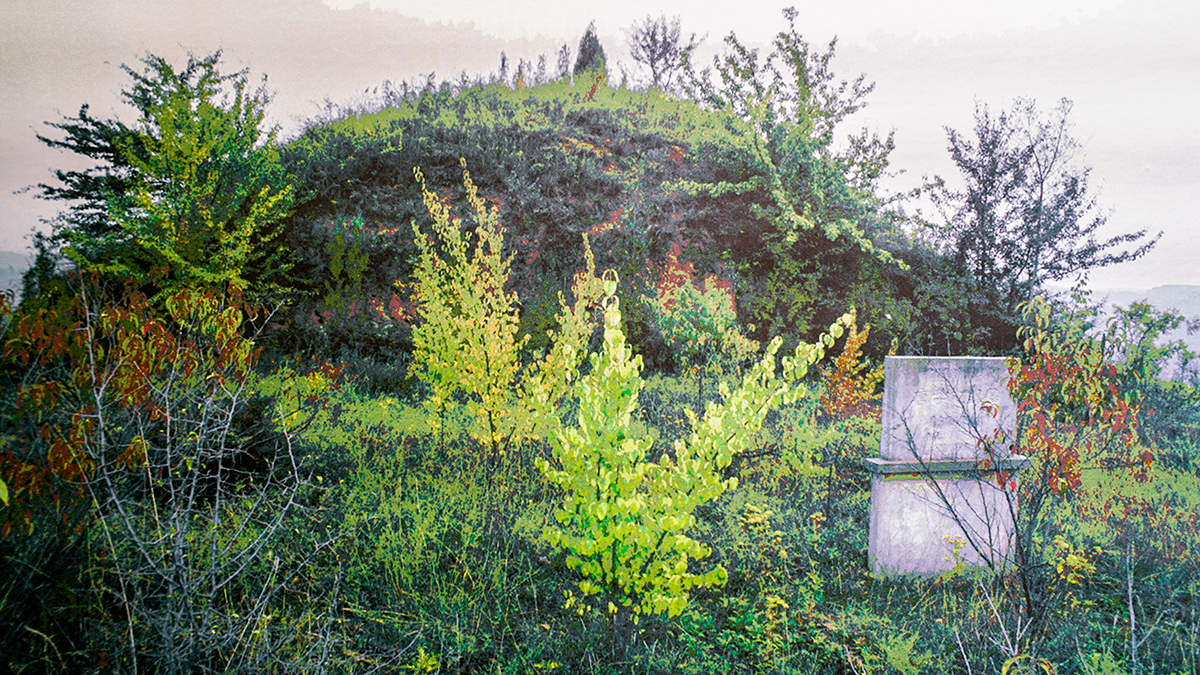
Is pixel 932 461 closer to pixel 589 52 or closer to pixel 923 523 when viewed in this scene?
pixel 923 523

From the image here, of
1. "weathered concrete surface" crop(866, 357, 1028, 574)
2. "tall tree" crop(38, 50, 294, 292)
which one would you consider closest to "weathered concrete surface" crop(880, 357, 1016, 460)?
"weathered concrete surface" crop(866, 357, 1028, 574)

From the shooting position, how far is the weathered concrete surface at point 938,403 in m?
3.50

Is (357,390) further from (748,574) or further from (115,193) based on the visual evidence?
(748,574)

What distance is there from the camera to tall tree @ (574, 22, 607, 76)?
14.8 meters

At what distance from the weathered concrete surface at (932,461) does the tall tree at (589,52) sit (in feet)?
45.3

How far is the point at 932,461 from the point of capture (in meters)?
3.58

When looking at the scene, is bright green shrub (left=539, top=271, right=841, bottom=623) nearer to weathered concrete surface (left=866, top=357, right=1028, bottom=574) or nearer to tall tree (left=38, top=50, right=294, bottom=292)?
weathered concrete surface (left=866, top=357, right=1028, bottom=574)

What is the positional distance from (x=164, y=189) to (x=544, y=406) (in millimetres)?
7749

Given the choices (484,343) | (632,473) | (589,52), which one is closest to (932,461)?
(632,473)

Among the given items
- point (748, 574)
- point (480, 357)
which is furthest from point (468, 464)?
point (748, 574)

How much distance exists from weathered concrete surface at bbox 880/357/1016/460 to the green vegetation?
313 millimetres

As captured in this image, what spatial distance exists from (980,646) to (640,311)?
22.8 ft

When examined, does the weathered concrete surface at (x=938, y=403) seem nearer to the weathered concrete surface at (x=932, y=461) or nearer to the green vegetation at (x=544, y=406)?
the weathered concrete surface at (x=932, y=461)

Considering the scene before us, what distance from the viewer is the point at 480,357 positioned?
3.85 m
